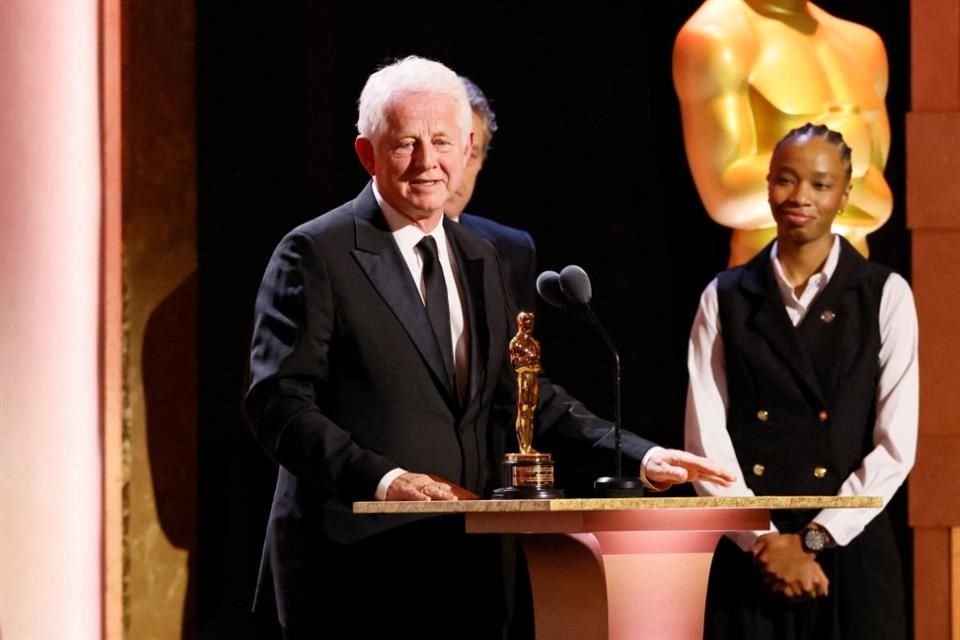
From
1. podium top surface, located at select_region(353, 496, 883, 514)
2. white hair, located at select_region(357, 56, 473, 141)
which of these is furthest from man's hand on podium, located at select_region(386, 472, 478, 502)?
white hair, located at select_region(357, 56, 473, 141)

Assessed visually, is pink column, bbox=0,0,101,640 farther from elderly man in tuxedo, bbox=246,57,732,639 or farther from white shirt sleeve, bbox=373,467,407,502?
white shirt sleeve, bbox=373,467,407,502

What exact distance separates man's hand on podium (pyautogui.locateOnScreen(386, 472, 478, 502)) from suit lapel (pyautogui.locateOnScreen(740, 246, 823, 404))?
1142 mm

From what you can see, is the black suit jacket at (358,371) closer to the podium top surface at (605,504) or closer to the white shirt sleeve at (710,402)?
the podium top surface at (605,504)

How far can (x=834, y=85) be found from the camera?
394 centimetres

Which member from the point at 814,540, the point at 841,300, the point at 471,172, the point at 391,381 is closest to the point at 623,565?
the point at 391,381

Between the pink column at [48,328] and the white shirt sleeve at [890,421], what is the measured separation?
1854mm

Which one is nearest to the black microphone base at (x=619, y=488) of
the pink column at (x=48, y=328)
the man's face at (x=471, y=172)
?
the man's face at (x=471, y=172)

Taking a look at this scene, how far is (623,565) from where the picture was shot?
236cm

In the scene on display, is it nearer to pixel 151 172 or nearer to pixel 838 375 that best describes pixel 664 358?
pixel 838 375

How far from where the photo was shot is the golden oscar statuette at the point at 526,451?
2.44 meters

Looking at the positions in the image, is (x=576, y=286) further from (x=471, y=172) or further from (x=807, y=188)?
(x=471, y=172)

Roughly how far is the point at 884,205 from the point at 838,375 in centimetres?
68

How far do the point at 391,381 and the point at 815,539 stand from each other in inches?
39.2

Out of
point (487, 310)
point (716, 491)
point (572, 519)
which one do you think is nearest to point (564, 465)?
point (716, 491)
